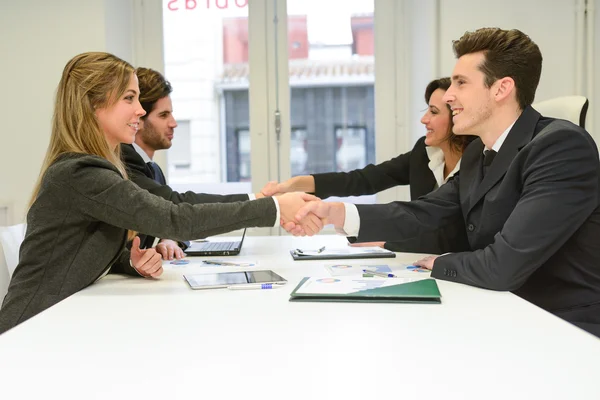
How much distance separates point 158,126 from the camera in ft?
10.1

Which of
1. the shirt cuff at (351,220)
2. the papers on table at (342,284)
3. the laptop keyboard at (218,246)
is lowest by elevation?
the laptop keyboard at (218,246)

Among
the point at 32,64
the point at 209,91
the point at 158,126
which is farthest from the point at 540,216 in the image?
the point at 32,64

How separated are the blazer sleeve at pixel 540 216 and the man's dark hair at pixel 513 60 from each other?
36 cm

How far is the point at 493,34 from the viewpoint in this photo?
6.48 feet

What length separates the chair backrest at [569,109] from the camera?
83.9 inches

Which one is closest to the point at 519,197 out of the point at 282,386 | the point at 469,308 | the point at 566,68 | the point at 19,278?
the point at 469,308

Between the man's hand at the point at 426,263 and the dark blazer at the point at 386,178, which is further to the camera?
the dark blazer at the point at 386,178

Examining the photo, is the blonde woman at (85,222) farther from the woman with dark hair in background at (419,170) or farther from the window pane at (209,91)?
the window pane at (209,91)

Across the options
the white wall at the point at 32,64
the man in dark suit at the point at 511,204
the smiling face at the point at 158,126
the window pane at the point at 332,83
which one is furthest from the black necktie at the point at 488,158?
the white wall at the point at 32,64

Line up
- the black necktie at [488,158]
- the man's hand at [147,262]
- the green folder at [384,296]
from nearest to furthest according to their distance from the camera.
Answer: the green folder at [384,296]
the man's hand at [147,262]
the black necktie at [488,158]

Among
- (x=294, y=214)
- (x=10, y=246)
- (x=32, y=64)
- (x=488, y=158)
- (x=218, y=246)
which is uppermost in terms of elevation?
(x=32, y=64)

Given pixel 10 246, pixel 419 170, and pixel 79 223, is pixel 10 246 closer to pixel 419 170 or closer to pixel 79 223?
pixel 79 223

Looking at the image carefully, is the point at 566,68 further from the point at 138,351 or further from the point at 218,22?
the point at 138,351

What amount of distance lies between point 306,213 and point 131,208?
595 mm
